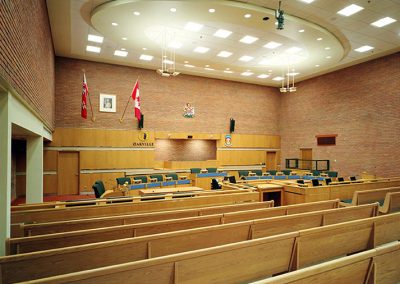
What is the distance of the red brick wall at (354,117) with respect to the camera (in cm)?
1205

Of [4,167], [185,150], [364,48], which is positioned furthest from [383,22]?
[4,167]

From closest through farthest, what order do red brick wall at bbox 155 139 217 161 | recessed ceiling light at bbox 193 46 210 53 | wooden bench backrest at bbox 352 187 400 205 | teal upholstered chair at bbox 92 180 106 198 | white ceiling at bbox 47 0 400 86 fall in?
wooden bench backrest at bbox 352 187 400 205
teal upholstered chair at bbox 92 180 106 198
white ceiling at bbox 47 0 400 86
recessed ceiling light at bbox 193 46 210 53
red brick wall at bbox 155 139 217 161

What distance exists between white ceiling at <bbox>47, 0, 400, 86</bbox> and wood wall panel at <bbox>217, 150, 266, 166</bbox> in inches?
216

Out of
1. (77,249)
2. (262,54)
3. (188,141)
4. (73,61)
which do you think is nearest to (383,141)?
(262,54)

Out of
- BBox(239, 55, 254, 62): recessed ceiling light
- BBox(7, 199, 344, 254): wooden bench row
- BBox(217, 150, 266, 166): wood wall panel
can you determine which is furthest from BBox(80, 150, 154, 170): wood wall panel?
BBox(7, 199, 344, 254): wooden bench row

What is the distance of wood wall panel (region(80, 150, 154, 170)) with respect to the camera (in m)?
12.8

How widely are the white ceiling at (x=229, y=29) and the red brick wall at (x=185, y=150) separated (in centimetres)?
460

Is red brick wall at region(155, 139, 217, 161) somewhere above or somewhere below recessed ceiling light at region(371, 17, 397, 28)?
below

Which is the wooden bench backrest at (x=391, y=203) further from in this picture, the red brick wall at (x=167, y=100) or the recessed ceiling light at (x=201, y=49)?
the red brick wall at (x=167, y=100)

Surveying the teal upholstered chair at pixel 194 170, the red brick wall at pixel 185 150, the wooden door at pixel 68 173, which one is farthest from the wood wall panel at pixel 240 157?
the wooden door at pixel 68 173

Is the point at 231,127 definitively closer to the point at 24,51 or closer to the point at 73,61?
the point at 73,61

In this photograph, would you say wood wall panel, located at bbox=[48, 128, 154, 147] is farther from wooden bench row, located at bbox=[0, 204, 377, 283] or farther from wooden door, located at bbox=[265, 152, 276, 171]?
wooden bench row, located at bbox=[0, 204, 377, 283]

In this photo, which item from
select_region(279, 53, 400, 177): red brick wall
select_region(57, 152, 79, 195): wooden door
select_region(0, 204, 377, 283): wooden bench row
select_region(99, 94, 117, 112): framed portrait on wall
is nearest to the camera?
select_region(0, 204, 377, 283): wooden bench row

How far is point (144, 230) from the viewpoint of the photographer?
3.41m
